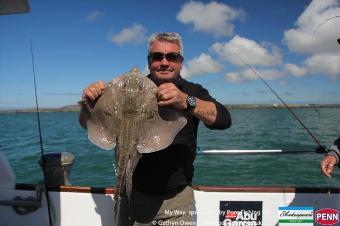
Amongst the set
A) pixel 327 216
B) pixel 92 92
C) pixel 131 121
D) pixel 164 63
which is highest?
pixel 164 63

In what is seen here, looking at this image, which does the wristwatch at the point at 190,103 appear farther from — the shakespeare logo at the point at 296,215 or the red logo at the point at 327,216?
the red logo at the point at 327,216

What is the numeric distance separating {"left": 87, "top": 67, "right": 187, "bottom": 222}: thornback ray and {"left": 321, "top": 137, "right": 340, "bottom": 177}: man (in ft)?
5.79

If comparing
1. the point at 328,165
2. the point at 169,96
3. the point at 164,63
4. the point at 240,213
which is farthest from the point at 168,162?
the point at 240,213

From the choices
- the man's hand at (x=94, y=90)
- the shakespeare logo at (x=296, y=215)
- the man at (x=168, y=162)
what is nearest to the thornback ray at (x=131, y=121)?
the man's hand at (x=94, y=90)

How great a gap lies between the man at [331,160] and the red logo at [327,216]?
1146mm

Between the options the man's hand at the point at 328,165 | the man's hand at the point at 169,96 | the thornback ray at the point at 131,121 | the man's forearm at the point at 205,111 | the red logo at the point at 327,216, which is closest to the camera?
the man's hand at the point at 169,96

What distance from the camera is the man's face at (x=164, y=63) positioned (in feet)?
11.1

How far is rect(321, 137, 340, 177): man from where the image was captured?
3742 millimetres

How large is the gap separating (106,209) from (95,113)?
2.00m

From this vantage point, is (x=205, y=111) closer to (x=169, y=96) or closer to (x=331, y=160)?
(x=169, y=96)

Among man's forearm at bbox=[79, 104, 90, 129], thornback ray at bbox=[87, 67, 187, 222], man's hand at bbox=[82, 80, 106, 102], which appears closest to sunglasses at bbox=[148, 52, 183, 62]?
thornback ray at bbox=[87, 67, 187, 222]

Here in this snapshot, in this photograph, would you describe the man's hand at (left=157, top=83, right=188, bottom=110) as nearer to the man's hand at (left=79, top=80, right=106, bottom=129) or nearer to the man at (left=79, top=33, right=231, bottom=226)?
the man at (left=79, top=33, right=231, bottom=226)

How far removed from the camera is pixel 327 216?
Answer: 477 centimetres

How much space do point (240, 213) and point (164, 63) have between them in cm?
253
